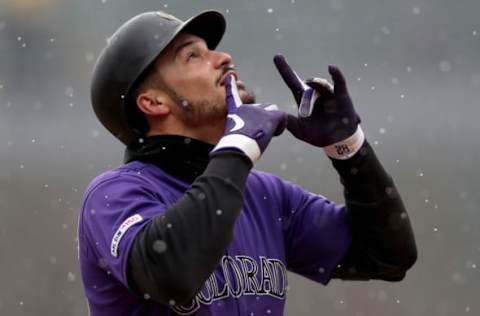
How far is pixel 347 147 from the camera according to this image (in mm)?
1858

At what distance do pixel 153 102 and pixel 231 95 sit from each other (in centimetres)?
22

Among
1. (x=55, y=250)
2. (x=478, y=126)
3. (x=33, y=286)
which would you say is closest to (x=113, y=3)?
(x=55, y=250)

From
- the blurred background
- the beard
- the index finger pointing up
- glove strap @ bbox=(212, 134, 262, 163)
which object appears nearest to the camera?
glove strap @ bbox=(212, 134, 262, 163)

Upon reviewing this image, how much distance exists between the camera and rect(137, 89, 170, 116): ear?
1.86m

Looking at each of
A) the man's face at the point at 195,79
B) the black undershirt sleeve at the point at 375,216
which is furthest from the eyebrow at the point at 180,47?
the black undershirt sleeve at the point at 375,216

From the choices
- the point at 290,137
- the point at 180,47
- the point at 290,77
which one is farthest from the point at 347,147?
the point at 290,137

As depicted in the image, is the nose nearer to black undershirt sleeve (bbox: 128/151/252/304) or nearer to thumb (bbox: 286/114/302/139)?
thumb (bbox: 286/114/302/139)

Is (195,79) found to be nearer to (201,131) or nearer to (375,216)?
(201,131)

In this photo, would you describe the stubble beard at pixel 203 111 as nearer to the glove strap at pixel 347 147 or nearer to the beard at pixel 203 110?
the beard at pixel 203 110

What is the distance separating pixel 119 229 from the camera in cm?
153

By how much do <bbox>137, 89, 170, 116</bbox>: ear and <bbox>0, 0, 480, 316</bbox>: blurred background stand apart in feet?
4.94

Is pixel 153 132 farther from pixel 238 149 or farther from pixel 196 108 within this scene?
pixel 238 149

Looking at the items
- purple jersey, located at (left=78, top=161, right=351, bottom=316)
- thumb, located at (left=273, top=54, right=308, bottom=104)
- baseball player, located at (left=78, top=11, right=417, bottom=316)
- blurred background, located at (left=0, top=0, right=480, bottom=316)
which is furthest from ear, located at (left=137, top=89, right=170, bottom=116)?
blurred background, located at (left=0, top=0, right=480, bottom=316)

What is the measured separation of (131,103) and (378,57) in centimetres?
159
